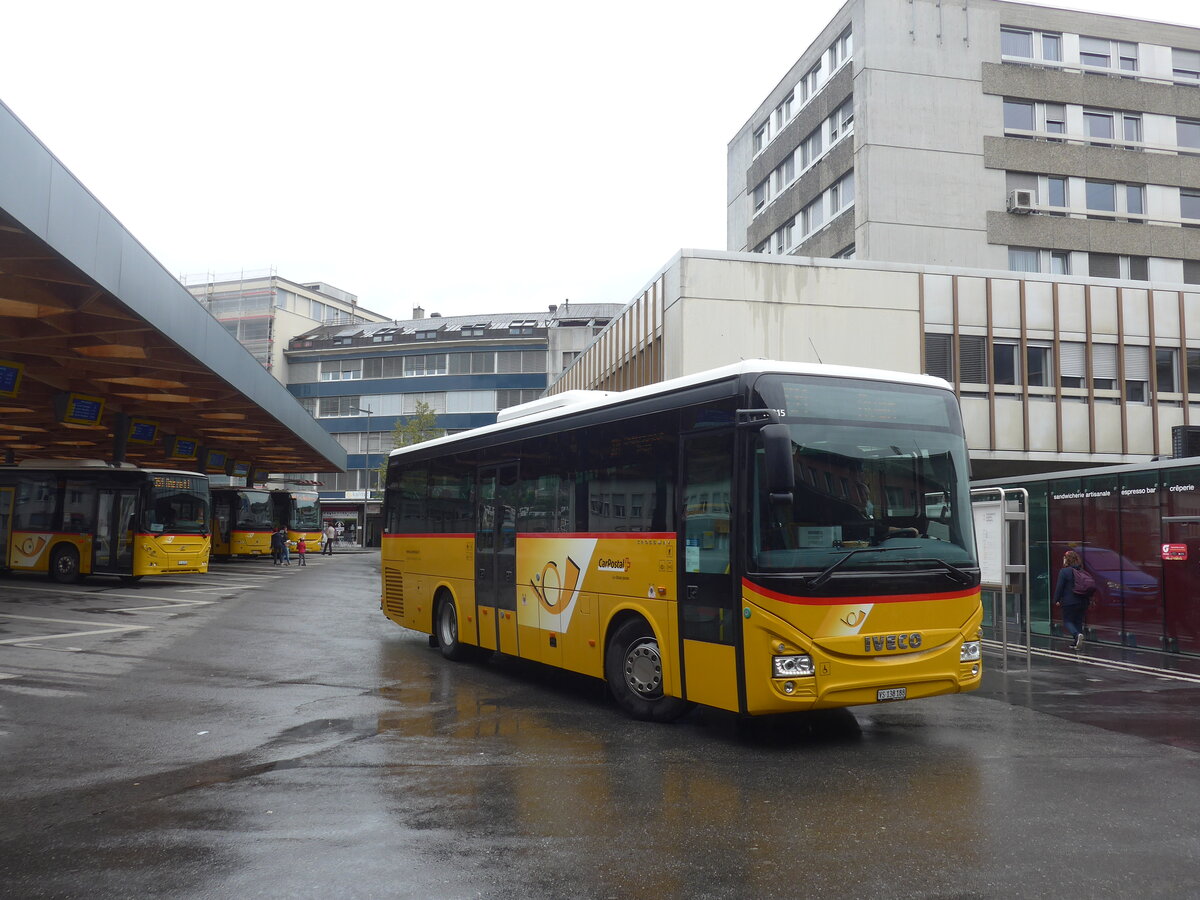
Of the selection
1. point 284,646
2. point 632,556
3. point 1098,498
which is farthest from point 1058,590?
point 284,646

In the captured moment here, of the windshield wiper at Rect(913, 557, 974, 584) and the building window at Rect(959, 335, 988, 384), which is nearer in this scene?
the windshield wiper at Rect(913, 557, 974, 584)

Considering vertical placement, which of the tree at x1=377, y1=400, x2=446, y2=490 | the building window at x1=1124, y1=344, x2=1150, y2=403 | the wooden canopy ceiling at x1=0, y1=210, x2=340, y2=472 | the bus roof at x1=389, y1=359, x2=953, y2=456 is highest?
the tree at x1=377, y1=400, x2=446, y2=490

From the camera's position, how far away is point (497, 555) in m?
11.6

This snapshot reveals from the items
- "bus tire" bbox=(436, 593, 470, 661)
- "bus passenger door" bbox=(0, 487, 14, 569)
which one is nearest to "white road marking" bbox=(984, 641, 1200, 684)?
"bus tire" bbox=(436, 593, 470, 661)

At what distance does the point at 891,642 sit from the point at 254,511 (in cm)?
3958

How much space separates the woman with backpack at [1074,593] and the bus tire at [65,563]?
78.1 feet

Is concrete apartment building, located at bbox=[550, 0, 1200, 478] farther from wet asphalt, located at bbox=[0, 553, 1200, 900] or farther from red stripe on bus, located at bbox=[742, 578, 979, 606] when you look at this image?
red stripe on bus, located at bbox=[742, 578, 979, 606]

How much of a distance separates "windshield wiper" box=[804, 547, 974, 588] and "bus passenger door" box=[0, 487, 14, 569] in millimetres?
26334

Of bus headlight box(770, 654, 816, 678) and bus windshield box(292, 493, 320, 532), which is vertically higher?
bus windshield box(292, 493, 320, 532)

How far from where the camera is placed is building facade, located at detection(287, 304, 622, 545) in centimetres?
7725

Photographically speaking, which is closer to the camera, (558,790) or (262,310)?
(558,790)

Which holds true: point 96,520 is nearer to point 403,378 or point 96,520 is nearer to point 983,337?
point 983,337

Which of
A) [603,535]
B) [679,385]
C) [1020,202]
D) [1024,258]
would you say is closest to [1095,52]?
[1020,202]

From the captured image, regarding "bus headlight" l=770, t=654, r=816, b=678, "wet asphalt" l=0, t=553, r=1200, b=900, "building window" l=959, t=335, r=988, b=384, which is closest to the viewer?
"wet asphalt" l=0, t=553, r=1200, b=900
